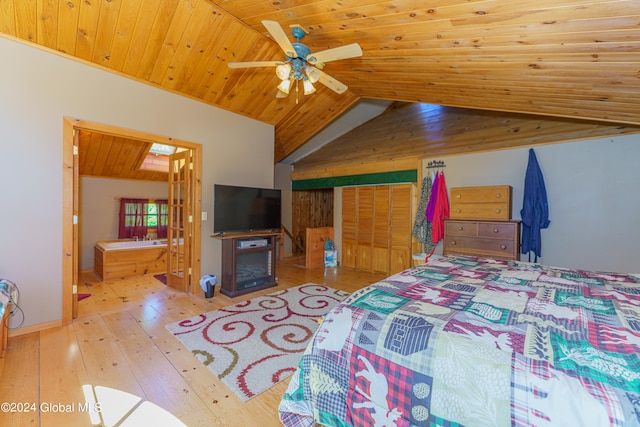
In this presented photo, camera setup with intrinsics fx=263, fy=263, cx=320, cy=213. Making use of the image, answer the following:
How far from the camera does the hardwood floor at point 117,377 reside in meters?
1.58

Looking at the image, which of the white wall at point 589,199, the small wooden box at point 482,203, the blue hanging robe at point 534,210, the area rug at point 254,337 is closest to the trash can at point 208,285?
the area rug at point 254,337

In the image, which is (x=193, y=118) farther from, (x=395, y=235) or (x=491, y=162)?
(x=491, y=162)

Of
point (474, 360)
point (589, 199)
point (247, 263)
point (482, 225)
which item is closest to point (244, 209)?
point (247, 263)

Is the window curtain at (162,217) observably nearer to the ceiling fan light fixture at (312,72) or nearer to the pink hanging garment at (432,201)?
the ceiling fan light fixture at (312,72)

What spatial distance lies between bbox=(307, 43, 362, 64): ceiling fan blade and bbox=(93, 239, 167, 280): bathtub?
169 inches

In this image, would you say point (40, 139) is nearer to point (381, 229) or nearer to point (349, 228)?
point (349, 228)

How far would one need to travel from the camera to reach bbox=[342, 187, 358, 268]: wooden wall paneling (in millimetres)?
5375

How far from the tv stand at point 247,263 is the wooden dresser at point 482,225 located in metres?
2.65

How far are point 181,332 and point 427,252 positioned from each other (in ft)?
11.9

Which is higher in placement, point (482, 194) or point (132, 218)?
point (482, 194)

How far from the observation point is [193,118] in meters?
3.64

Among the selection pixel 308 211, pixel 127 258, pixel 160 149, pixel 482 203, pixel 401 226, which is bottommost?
pixel 127 258

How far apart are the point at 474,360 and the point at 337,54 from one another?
2152 mm

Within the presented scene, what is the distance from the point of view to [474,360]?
97cm
